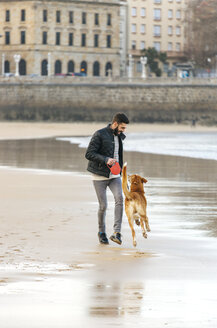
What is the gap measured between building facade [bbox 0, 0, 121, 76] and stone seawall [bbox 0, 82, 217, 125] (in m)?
20.2

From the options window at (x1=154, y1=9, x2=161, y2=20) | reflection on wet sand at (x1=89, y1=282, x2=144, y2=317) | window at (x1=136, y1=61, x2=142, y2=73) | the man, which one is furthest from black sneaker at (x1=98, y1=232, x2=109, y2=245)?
window at (x1=154, y1=9, x2=161, y2=20)

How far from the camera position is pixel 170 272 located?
897 cm

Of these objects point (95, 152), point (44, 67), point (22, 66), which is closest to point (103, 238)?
point (95, 152)

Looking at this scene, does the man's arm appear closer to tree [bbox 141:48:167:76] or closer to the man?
the man

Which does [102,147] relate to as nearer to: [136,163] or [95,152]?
[95,152]

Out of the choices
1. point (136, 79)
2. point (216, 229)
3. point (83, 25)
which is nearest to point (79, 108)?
point (136, 79)

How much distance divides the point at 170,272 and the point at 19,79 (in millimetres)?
72988

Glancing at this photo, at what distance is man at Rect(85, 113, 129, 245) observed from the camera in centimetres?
1055

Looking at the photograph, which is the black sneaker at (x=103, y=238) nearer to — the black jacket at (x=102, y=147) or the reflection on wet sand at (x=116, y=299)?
the black jacket at (x=102, y=147)

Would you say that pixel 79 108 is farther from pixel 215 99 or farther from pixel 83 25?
pixel 83 25

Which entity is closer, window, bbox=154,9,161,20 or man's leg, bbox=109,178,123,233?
man's leg, bbox=109,178,123,233

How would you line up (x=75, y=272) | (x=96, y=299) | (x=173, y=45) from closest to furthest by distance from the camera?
(x=96, y=299) → (x=75, y=272) → (x=173, y=45)

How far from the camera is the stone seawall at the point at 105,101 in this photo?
78250 mm

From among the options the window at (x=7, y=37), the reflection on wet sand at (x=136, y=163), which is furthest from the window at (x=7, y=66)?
the reflection on wet sand at (x=136, y=163)
